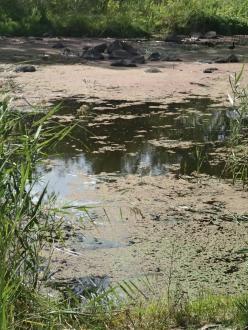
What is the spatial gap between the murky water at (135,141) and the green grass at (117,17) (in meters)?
7.79

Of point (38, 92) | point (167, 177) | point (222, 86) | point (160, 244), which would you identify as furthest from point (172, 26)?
point (160, 244)

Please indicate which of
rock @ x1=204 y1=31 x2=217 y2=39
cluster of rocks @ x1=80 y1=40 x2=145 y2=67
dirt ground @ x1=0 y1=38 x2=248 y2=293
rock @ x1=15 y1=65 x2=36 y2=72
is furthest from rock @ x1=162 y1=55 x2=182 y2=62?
dirt ground @ x1=0 y1=38 x2=248 y2=293

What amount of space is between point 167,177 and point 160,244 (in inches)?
56.0

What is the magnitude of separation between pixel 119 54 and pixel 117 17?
4403mm

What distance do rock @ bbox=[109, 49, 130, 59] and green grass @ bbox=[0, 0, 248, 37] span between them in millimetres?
3478

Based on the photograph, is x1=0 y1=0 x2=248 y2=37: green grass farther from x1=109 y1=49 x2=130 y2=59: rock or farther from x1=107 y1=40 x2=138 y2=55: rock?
x1=109 y1=49 x2=130 y2=59: rock

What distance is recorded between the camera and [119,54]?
1233cm

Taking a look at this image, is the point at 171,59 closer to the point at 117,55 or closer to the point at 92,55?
the point at 117,55

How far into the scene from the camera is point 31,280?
2.52 m

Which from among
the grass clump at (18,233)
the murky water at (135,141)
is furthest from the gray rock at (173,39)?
the grass clump at (18,233)

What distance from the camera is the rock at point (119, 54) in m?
12.2

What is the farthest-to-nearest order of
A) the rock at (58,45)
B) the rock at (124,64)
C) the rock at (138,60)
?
1. the rock at (58,45)
2. the rock at (138,60)
3. the rock at (124,64)

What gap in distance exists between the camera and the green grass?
1582 cm

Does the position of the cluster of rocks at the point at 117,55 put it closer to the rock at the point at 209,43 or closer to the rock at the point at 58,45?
the rock at the point at 58,45
